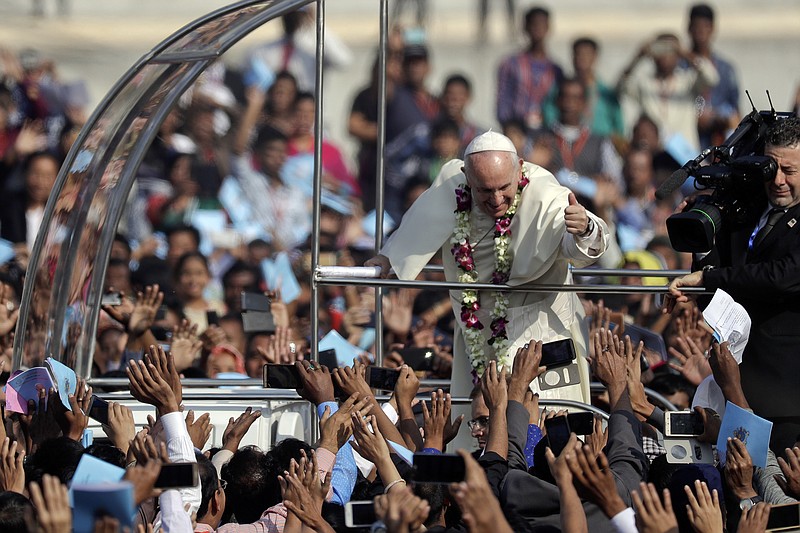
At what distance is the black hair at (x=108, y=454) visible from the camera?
551cm

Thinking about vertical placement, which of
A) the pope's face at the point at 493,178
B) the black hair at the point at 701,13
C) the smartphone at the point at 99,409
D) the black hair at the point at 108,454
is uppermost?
the black hair at the point at 701,13

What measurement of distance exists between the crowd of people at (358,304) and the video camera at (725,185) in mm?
510

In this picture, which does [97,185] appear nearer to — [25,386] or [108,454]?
[25,386]

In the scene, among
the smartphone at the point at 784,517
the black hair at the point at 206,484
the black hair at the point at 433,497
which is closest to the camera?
the smartphone at the point at 784,517

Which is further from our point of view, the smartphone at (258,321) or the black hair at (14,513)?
the smartphone at (258,321)

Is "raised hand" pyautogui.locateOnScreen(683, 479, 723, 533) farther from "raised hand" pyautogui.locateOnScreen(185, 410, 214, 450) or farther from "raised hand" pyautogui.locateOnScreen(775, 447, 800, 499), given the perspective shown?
"raised hand" pyautogui.locateOnScreen(185, 410, 214, 450)

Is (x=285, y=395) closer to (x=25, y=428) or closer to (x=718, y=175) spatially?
(x=25, y=428)

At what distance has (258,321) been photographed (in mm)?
8070

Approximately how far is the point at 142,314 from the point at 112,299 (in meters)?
0.26

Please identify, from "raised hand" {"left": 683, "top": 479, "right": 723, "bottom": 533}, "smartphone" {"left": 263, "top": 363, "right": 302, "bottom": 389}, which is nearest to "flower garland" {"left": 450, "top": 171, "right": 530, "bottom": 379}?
"smartphone" {"left": 263, "top": 363, "right": 302, "bottom": 389}

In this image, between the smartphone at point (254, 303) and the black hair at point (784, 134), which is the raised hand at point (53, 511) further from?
the smartphone at point (254, 303)

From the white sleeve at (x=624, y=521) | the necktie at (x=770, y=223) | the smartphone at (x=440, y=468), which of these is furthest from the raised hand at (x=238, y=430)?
the necktie at (x=770, y=223)

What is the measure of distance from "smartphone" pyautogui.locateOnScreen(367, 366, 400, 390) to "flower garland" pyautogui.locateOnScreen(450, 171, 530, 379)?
3.17ft

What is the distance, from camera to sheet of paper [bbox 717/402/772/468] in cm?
532
